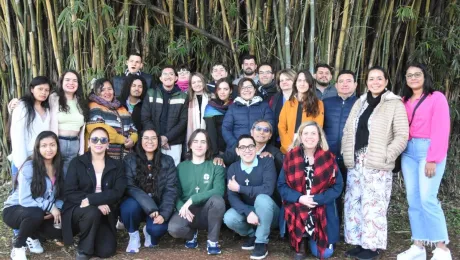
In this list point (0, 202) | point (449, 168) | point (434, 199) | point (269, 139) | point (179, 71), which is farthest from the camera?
point (449, 168)

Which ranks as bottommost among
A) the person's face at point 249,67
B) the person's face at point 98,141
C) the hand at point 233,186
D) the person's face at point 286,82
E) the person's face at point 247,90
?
the hand at point 233,186

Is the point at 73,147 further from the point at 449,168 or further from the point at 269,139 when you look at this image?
the point at 449,168

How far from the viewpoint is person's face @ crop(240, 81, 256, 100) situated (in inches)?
146

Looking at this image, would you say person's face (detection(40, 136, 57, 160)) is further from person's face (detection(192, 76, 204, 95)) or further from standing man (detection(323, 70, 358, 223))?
standing man (detection(323, 70, 358, 223))

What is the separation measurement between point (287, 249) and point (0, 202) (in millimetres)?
2769

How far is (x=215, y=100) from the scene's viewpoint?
3.91 m

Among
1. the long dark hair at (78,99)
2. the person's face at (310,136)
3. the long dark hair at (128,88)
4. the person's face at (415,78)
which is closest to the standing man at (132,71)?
the long dark hair at (128,88)

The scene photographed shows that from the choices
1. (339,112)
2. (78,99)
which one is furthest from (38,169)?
(339,112)

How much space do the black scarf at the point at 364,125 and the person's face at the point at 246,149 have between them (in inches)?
27.4

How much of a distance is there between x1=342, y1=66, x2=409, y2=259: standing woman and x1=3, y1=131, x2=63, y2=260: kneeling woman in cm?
→ 193

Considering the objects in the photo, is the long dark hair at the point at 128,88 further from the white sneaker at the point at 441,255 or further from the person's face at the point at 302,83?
the white sneaker at the point at 441,255

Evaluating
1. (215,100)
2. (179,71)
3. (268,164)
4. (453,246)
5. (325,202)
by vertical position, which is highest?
(179,71)

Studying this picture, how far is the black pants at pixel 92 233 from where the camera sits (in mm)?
3262

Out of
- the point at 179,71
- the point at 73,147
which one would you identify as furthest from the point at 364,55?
the point at 73,147
